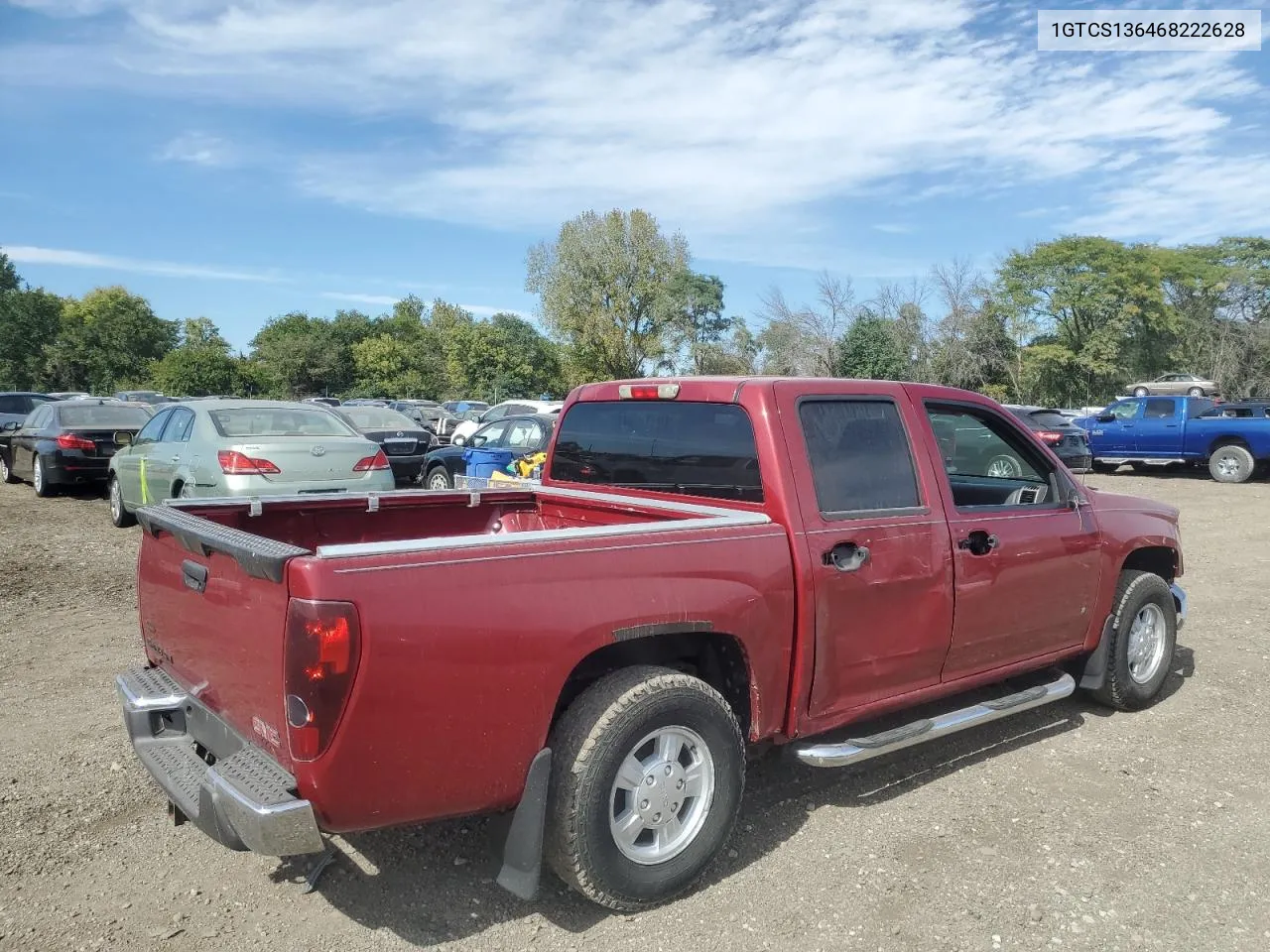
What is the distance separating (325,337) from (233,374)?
9.93 m

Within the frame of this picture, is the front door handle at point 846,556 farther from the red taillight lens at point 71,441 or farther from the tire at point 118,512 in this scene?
the red taillight lens at point 71,441

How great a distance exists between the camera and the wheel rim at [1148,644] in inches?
203

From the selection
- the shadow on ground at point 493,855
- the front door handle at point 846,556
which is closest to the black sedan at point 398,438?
the shadow on ground at point 493,855

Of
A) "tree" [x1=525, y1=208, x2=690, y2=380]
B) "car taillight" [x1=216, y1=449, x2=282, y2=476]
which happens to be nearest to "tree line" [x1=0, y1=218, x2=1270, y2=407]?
"tree" [x1=525, y1=208, x2=690, y2=380]

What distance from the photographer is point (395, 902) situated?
10.4ft

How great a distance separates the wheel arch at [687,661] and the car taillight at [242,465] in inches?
246

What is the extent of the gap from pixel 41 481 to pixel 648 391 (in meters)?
12.6

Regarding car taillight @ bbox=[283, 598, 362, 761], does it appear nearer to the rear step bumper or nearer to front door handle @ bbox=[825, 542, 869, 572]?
the rear step bumper

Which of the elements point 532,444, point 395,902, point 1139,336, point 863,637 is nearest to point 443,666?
point 395,902

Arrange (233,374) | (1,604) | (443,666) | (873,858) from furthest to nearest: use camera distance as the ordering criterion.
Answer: (233,374)
(1,604)
(873,858)
(443,666)

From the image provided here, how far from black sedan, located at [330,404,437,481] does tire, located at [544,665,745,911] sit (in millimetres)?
11728

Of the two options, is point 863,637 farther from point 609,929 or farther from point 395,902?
point 395,902

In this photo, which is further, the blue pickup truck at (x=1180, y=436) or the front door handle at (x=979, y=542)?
the blue pickup truck at (x=1180, y=436)

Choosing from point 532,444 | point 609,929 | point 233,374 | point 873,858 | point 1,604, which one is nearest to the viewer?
point 609,929
